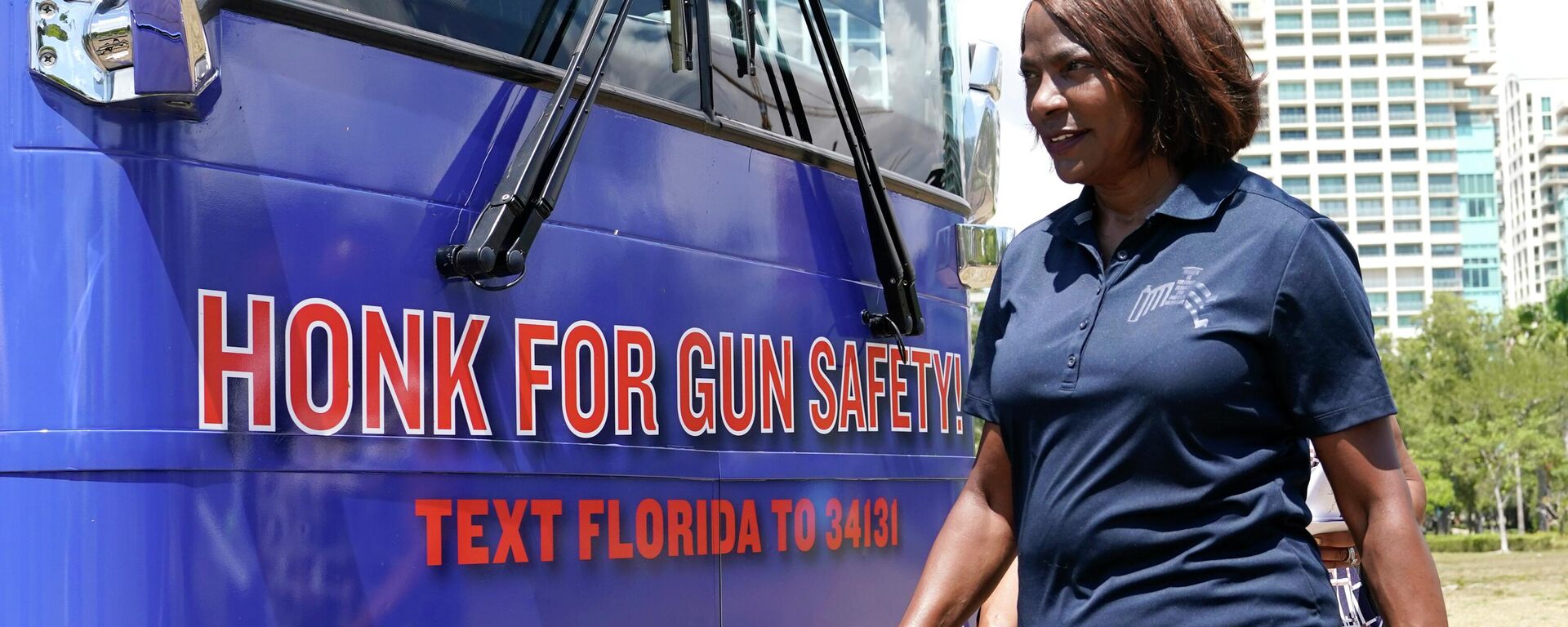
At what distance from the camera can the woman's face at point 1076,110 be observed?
1789mm

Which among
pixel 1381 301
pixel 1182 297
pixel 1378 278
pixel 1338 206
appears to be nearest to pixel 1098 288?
pixel 1182 297

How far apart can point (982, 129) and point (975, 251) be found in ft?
1.58

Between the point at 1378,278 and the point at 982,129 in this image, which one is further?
the point at 1378,278

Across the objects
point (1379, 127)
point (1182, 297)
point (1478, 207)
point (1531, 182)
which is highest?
point (1379, 127)

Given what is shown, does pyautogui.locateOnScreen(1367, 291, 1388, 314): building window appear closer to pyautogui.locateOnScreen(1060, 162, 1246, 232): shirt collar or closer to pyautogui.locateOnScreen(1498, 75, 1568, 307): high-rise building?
pyautogui.locateOnScreen(1498, 75, 1568, 307): high-rise building

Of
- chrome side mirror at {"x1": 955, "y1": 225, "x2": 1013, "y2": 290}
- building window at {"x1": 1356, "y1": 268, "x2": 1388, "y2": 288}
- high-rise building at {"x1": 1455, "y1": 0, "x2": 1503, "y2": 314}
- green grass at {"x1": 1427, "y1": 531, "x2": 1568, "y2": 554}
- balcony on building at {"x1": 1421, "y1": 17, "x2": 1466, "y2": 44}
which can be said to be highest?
balcony on building at {"x1": 1421, "y1": 17, "x2": 1466, "y2": 44}

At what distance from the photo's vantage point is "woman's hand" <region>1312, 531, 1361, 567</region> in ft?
11.7

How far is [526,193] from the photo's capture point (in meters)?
2.23

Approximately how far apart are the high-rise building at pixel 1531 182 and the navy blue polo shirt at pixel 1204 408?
4904 inches

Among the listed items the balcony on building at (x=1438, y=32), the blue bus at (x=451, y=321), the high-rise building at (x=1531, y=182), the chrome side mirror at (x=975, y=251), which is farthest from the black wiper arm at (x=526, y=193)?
the high-rise building at (x=1531, y=182)

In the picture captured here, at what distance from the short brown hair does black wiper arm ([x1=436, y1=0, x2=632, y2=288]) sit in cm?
80

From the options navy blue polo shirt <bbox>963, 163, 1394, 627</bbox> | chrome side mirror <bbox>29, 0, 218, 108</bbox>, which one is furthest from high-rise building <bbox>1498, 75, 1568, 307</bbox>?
chrome side mirror <bbox>29, 0, 218, 108</bbox>

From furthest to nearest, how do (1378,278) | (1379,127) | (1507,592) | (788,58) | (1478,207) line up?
1. (1379,127)
2. (1478,207)
3. (1378,278)
4. (1507,592)
5. (788,58)

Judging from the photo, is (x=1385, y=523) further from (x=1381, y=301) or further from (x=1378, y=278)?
(x=1381, y=301)
